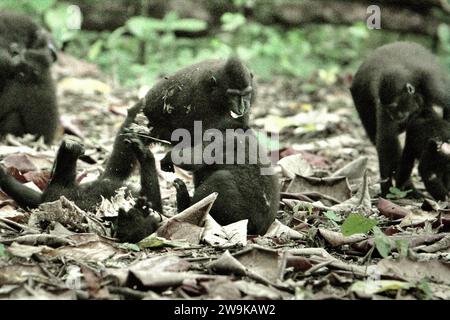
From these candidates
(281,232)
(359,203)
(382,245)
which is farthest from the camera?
(359,203)

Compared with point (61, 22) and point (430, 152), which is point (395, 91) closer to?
point (430, 152)

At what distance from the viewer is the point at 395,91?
6.87 metres

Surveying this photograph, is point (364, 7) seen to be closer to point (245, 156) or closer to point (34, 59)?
point (34, 59)

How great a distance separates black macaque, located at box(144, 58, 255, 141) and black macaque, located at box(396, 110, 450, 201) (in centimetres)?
226

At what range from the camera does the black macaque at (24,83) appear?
7508 millimetres

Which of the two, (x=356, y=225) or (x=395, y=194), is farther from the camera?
(x=395, y=194)

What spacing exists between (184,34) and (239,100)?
718cm

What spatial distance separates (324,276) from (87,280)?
122cm

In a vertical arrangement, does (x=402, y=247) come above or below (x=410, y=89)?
below

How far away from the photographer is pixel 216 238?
175 inches

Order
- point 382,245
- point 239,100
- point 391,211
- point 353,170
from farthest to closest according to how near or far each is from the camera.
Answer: point 353,170 < point 391,211 < point 239,100 < point 382,245

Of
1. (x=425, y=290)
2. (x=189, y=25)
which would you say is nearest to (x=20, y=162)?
(x=425, y=290)

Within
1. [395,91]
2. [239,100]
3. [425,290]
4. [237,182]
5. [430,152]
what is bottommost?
[425,290]

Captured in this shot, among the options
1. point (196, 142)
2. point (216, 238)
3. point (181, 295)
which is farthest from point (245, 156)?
point (181, 295)
